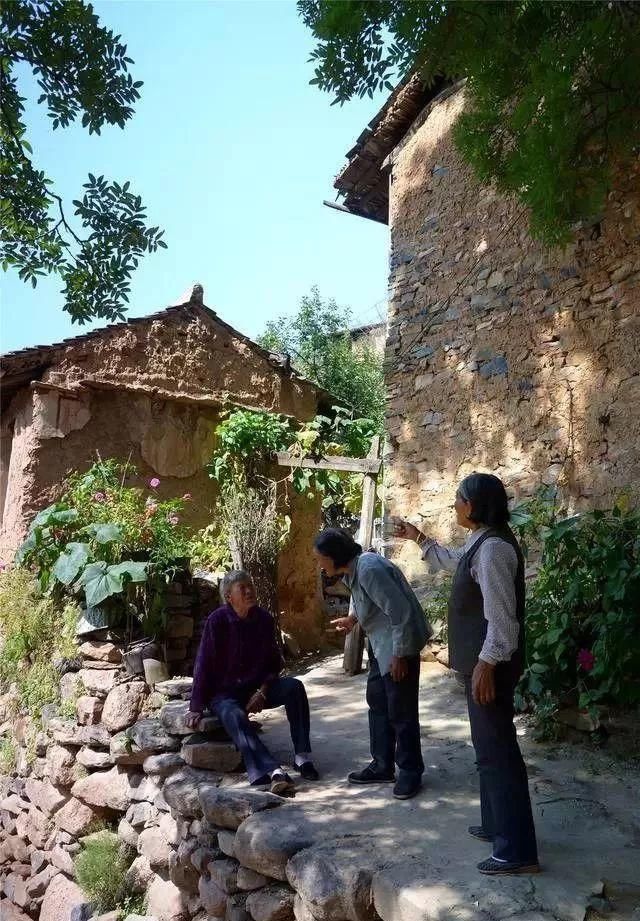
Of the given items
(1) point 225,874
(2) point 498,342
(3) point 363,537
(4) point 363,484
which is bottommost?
(1) point 225,874

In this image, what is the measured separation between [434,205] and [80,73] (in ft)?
11.7

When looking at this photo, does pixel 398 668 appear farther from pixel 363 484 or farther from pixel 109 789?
pixel 363 484

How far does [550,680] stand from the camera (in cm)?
448

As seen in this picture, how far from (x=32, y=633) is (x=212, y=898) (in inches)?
137

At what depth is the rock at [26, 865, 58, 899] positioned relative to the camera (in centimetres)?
556

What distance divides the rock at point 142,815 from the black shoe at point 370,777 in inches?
63.4

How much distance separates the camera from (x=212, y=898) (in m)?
3.67

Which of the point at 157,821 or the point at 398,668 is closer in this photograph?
the point at 398,668

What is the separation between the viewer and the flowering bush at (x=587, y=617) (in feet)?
13.3


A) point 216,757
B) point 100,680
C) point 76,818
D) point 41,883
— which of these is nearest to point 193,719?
point 216,757

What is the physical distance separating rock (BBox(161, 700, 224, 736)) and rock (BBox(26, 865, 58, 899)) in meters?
1.80

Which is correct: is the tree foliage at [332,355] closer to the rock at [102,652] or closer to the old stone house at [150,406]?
the old stone house at [150,406]

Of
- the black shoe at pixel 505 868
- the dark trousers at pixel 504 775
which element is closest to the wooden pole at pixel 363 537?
the dark trousers at pixel 504 775

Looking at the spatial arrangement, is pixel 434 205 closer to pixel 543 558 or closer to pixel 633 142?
pixel 633 142
